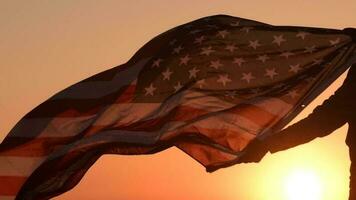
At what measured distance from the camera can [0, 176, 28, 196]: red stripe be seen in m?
10.3

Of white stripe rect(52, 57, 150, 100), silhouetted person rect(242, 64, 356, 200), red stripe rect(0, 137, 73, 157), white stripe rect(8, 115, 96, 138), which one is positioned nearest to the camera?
silhouetted person rect(242, 64, 356, 200)

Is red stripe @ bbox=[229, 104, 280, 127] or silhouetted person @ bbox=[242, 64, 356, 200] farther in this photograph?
red stripe @ bbox=[229, 104, 280, 127]

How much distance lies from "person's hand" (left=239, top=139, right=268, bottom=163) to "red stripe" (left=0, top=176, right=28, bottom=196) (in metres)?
3.69

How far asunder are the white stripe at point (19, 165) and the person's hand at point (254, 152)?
3.43 metres

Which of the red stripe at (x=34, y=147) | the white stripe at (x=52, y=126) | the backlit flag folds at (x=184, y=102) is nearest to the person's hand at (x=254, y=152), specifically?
the backlit flag folds at (x=184, y=102)

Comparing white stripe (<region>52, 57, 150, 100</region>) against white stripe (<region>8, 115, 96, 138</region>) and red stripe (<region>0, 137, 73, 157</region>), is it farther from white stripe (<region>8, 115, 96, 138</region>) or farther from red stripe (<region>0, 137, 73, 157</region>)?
red stripe (<region>0, 137, 73, 157</region>)

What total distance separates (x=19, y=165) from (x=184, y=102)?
2968 millimetres

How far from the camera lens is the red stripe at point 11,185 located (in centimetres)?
1030

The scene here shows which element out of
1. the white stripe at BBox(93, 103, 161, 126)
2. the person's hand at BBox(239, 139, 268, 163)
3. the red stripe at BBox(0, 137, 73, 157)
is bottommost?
the red stripe at BBox(0, 137, 73, 157)

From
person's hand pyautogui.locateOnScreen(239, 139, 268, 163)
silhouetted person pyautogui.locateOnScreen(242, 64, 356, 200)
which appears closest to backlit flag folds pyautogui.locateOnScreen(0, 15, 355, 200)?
person's hand pyautogui.locateOnScreen(239, 139, 268, 163)

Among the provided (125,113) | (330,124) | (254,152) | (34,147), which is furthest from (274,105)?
(34,147)

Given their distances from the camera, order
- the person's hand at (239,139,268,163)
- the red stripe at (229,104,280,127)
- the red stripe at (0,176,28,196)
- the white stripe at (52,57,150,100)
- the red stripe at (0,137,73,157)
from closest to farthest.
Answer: the person's hand at (239,139,268,163) → the red stripe at (229,104,280,127) → the red stripe at (0,176,28,196) → the red stripe at (0,137,73,157) → the white stripe at (52,57,150,100)

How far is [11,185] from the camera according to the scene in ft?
33.9

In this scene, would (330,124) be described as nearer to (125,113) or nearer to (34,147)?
(125,113)
